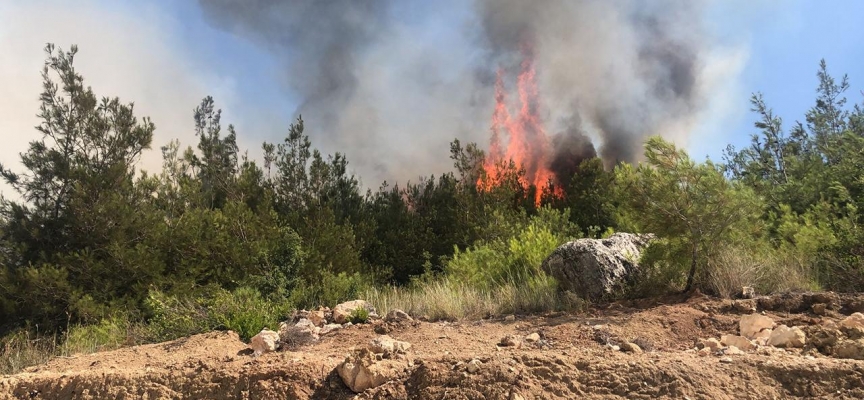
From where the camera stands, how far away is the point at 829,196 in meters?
12.0

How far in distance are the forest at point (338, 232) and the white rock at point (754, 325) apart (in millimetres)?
2012

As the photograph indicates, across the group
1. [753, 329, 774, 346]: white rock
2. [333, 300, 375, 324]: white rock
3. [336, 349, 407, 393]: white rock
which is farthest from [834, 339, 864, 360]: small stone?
[333, 300, 375, 324]: white rock

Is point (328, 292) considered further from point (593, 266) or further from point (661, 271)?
point (661, 271)

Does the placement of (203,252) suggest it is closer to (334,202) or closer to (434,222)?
(334,202)

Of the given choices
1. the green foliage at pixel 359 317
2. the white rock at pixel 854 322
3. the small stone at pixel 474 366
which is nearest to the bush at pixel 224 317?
the green foliage at pixel 359 317

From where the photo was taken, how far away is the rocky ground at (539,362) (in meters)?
3.43

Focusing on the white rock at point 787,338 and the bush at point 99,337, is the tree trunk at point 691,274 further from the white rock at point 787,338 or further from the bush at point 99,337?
the bush at point 99,337

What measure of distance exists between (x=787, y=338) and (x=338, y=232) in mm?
13200

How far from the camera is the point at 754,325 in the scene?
17.9ft

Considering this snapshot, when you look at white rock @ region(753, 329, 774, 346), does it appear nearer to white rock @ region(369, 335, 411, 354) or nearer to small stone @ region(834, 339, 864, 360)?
small stone @ region(834, 339, 864, 360)

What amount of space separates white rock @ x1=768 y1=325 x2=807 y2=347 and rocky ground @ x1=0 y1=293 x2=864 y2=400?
0.01m

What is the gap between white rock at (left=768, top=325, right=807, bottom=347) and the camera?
4477mm

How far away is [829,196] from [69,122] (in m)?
19.7

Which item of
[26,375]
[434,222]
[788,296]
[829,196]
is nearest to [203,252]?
[26,375]
